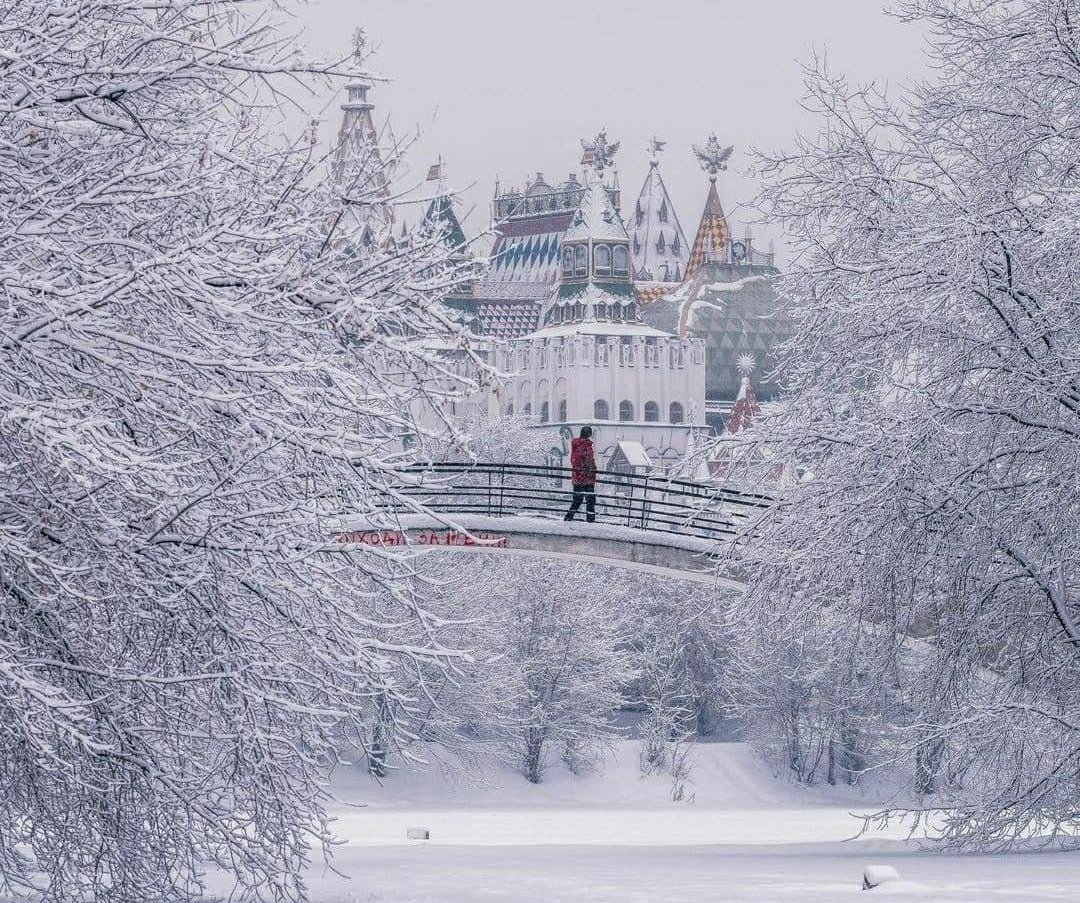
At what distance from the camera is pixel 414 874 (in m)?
21.2

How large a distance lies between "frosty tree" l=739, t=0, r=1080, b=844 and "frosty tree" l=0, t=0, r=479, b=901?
742 centimetres

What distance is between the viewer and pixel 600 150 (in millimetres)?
180125

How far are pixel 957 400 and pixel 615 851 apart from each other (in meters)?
10.8

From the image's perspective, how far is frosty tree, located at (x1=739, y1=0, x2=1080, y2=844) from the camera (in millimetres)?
20328

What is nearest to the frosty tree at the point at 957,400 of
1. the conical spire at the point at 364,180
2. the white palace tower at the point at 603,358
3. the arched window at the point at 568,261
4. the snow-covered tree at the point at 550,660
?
the conical spire at the point at 364,180

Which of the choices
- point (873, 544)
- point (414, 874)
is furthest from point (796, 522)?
point (414, 874)

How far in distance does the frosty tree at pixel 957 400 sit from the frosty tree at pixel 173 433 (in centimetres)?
742

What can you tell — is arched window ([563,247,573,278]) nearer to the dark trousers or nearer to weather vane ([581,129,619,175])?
weather vane ([581,129,619,175])

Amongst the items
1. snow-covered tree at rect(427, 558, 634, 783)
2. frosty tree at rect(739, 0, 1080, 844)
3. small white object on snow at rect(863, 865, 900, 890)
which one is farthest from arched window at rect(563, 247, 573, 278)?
small white object on snow at rect(863, 865, 900, 890)

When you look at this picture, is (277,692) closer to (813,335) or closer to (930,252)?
(930,252)

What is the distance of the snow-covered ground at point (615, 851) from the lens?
1783cm

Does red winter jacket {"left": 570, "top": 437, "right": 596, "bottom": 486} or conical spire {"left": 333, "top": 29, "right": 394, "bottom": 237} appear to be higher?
conical spire {"left": 333, "top": 29, "right": 394, "bottom": 237}

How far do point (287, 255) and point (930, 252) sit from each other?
8.96 meters

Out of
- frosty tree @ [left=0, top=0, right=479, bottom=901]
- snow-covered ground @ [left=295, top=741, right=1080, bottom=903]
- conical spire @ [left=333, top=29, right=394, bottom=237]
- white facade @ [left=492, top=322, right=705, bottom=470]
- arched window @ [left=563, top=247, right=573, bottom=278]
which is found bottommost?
snow-covered ground @ [left=295, top=741, right=1080, bottom=903]
